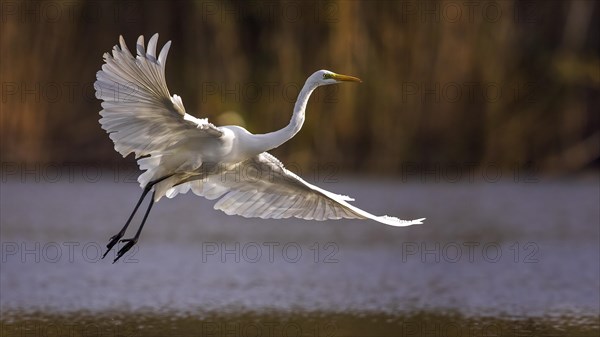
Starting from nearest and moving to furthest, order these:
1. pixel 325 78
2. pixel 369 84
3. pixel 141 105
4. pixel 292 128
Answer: pixel 141 105 → pixel 292 128 → pixel 325 78 → pixel 369 84

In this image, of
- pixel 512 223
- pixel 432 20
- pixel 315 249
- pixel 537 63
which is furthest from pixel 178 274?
pixel 537 63

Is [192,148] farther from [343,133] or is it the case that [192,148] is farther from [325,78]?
[343,133]

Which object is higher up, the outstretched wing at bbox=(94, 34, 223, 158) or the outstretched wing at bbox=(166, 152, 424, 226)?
the outstretched wing at bbox=(94, 34, 223, 158)

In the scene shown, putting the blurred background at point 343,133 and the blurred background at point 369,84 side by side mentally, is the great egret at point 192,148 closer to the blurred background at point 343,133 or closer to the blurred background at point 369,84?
the blurred background at point 343,133

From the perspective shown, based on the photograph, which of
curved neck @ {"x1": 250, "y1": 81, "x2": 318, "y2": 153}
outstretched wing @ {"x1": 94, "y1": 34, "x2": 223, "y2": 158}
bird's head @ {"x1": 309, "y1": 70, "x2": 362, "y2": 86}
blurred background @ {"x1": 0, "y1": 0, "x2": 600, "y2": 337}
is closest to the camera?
outstretched wing @ {"x1": 94, "y1": 34, "x2": 223, "y2": 158}

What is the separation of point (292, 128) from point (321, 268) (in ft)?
17.2

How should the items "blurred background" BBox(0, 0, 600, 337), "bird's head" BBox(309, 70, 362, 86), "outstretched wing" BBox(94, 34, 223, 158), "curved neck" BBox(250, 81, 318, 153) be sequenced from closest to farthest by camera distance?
"outstretched wing" BBox(94, 34, 223, 158), "curved neck" BBox(250, 81, 318, 153), "bird's head" BBox(309, 70, 362, 86), "blurred background" BBox(0, 0, 600, 337)

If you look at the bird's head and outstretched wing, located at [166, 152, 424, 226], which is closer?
the bird's head

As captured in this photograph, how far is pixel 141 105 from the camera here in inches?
311

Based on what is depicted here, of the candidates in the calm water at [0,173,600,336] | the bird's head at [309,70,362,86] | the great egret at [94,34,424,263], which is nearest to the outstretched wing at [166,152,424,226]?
the great egret at [94,34,424,263]

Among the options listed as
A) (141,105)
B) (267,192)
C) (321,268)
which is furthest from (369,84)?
(141,105)

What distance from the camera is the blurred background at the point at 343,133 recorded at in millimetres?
14633

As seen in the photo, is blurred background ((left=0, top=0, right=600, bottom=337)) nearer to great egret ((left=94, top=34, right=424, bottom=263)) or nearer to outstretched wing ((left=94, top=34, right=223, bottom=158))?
great egret ((left=94, top=34, right=424, bottom=263))

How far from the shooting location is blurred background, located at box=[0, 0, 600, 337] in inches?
576
